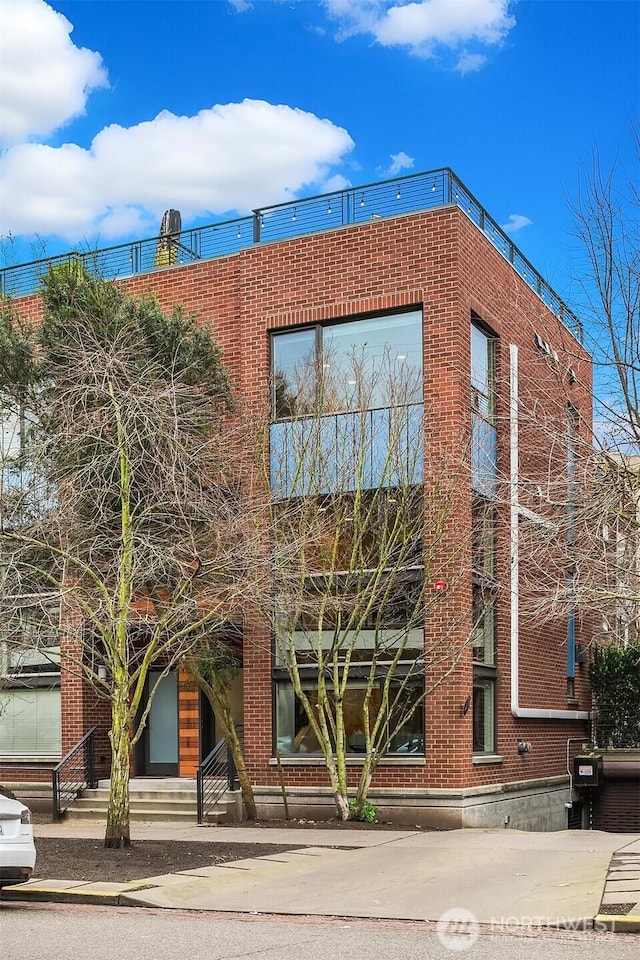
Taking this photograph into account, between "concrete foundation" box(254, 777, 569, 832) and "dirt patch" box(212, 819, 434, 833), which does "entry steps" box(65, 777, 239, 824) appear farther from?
"dirt patch" box(212, 819, 434, 833)

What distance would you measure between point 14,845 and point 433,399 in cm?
928

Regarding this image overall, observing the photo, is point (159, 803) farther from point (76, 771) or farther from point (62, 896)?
point (62, 896)

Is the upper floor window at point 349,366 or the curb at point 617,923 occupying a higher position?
the upper floor window at point 349,366

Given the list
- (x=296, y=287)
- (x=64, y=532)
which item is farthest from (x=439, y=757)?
(x=296, y=287)

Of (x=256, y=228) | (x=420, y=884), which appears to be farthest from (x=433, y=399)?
(x=420, y=884)

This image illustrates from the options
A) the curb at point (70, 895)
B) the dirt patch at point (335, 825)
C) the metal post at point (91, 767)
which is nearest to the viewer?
the curb at point (70, 895)

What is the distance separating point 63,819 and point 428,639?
649 cm

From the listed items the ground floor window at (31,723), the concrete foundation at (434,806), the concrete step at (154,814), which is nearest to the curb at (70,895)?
the concrete foundation at (434,806)

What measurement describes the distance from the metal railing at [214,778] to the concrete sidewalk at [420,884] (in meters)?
2.56

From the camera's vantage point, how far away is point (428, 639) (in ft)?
54.0

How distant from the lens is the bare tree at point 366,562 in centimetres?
1620

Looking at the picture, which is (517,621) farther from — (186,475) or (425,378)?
(186,475)

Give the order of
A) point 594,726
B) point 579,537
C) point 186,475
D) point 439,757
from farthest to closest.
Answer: point 594,726, point 439,757, point 579,537, point 186,475

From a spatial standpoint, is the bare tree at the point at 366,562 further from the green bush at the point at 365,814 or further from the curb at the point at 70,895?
the curb at the point at 70,895
